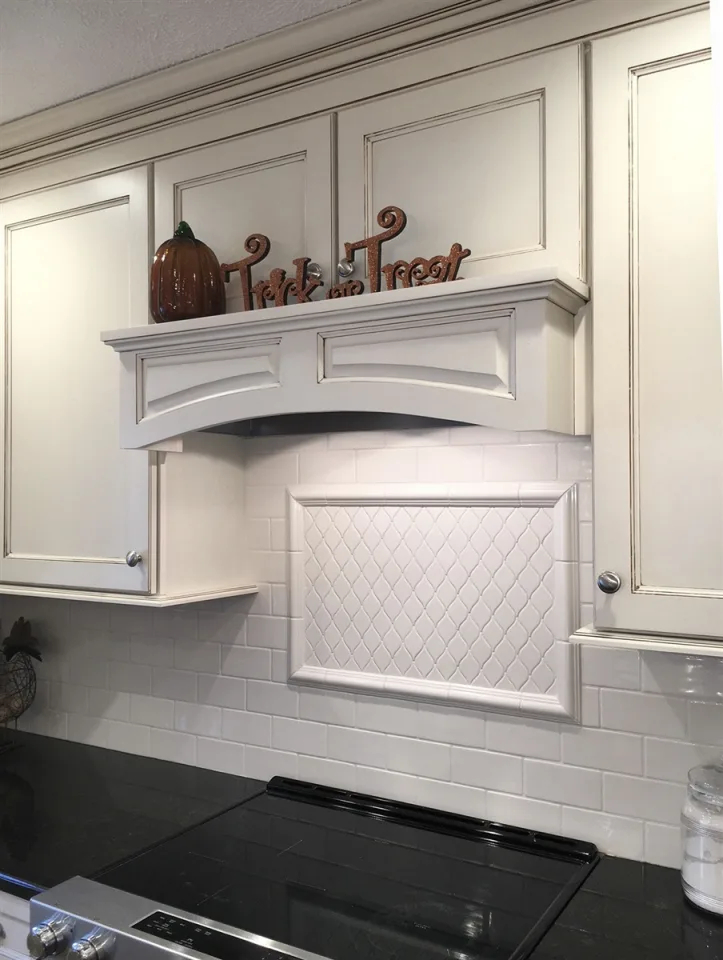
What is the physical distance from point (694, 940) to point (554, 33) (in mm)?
1539

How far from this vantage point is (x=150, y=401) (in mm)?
1761

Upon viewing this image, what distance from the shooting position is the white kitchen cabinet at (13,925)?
156 cm

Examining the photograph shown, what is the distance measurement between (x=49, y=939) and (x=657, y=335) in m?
1.45

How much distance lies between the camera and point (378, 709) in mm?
1888

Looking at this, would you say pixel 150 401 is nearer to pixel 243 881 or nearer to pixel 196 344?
pixel 196 344

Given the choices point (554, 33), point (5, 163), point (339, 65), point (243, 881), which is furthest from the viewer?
point (5, 163)

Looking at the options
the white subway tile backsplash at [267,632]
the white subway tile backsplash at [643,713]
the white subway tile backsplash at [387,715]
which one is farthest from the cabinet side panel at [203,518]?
the white subway tile backsplash at [643,713]

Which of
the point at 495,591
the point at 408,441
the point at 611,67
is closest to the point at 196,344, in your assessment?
the point at 408,441

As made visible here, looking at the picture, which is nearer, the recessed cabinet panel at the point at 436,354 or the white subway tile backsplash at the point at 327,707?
the recessed cabinet panel at the point at 436,354

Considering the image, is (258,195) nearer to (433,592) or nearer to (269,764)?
(433,592)

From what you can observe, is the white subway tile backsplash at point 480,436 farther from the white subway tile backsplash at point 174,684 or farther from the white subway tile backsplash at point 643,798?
the white subway tile backsplash at point 174,684

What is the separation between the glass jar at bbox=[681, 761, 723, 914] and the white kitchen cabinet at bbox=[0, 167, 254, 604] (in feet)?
3.65

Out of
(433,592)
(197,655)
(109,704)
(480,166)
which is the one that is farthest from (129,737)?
(480,166)

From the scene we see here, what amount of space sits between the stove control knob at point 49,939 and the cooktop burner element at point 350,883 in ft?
0.12
